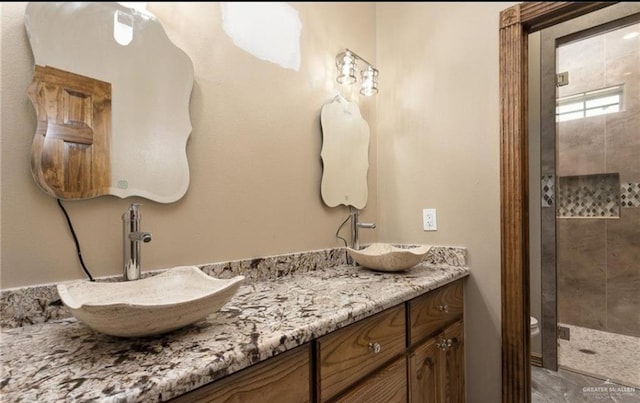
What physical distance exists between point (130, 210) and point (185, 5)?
0.66 metres

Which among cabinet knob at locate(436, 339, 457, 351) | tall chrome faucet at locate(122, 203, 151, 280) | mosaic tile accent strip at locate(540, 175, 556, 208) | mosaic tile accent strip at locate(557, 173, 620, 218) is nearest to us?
tall chrome faucet at locate(122, 203, 151, 280)

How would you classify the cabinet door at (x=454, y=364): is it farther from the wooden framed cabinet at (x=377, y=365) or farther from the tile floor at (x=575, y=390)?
the tile floor at (x=575, y=390)

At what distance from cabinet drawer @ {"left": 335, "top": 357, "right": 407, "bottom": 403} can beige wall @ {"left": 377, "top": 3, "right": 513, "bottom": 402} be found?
2.06 feet

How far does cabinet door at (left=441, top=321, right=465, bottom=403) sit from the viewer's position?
127cm

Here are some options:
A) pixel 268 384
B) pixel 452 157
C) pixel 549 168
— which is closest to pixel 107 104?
pixel 268 384

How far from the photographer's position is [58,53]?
2.60ft

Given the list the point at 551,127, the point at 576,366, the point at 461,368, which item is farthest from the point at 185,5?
the point at 576,366

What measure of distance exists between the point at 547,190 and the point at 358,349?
1.85 m

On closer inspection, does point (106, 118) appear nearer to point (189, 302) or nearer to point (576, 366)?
point (189, 302)

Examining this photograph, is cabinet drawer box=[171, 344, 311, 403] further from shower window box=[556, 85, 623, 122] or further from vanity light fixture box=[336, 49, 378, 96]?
shower window box=[556, 85, 623, 122]

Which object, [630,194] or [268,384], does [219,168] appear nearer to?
[268,384]

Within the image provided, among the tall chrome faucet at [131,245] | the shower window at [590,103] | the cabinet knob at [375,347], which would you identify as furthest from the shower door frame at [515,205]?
the tall chrome faucet at [131,245]

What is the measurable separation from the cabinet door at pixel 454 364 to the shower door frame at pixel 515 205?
17cm

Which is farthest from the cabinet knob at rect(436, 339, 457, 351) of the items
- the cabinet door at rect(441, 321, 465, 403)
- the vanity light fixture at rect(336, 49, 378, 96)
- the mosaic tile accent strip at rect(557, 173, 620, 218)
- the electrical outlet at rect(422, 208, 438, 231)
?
the mosaic tile accent strip at rect(557, 173, 620, 218)
